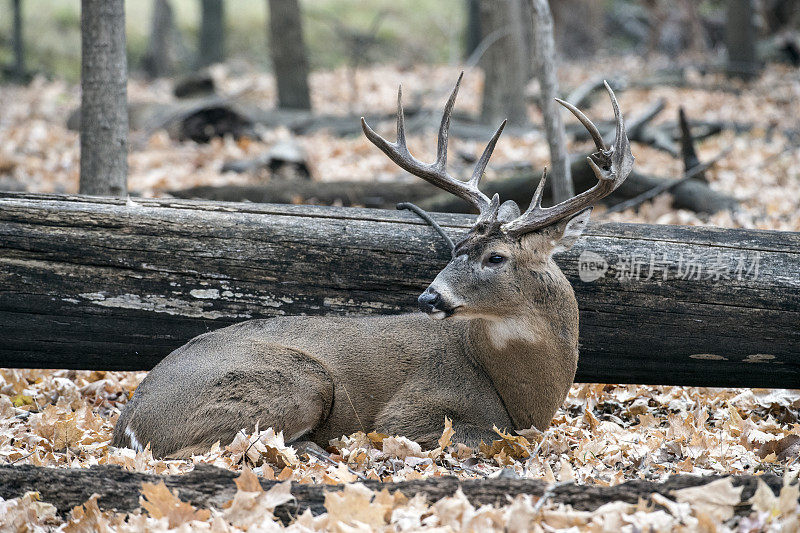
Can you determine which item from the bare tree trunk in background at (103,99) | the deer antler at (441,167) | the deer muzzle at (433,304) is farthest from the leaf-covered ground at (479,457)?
the bare tree trunk in background at (103,99)

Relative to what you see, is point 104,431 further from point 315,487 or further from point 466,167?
point 466,167

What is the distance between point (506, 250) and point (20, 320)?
114 inches

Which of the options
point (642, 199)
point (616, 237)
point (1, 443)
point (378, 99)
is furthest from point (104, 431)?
point (378, 99)

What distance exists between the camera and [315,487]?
3094 mm

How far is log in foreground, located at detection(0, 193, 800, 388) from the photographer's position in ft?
15.9

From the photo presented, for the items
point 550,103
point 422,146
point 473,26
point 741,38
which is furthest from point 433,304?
point 473,26

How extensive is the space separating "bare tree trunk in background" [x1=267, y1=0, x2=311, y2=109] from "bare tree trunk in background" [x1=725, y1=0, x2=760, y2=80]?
867cm

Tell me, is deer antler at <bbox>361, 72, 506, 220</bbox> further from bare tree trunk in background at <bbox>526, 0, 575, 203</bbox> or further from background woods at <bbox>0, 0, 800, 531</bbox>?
bare tree trunk in background at <bbox>526, 0, 575, 203</bbox>

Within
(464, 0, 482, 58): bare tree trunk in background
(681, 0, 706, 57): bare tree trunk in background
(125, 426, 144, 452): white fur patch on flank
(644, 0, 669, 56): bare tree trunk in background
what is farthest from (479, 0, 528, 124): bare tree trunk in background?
(644, 0, 669, 56): bare tree trunk in background

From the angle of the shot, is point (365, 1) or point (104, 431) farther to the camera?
point (365, 1)

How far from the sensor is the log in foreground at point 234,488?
2938mm

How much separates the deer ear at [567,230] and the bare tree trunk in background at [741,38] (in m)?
14.0

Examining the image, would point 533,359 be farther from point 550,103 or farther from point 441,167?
point 550,103

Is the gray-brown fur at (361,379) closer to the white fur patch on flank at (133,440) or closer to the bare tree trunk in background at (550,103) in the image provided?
the white fur patch on flank at (133,440)
